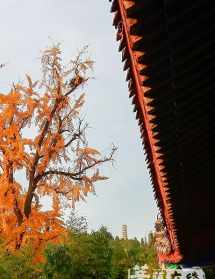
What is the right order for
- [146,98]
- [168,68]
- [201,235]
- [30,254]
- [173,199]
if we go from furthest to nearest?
[30,254] < [201,235] < [173,199] < [146,98] < [168,68]

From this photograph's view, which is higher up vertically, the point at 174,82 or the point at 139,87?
the point at 139,87

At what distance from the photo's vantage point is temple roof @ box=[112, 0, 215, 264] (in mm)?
2021

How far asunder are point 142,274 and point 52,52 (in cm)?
895

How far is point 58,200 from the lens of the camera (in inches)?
605

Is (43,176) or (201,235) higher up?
(43,176)

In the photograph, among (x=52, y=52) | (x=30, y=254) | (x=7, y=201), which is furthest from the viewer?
(x=52, y=52)

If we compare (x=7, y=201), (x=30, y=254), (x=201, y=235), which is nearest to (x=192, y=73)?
(x=201, y=235)

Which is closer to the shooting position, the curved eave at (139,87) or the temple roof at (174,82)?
the temple roof at (174,82)

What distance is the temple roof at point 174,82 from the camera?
6.63 ft

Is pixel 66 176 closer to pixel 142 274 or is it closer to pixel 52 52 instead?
pixel 52 52

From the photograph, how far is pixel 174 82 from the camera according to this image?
2.50 m

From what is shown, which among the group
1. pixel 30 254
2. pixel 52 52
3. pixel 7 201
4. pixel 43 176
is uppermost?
pixel 52 52

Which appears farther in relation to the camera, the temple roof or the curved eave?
the curved eave

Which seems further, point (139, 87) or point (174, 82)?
point (139, 87)
